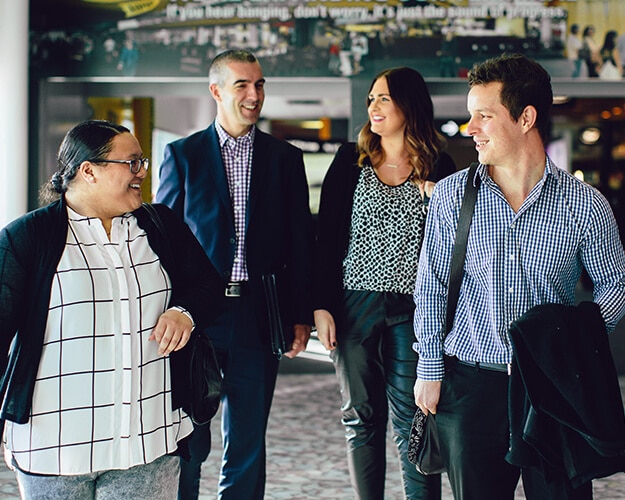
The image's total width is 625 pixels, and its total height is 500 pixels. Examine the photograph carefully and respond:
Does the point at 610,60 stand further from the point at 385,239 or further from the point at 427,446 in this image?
the point at 427,446

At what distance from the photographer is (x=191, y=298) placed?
108 inches

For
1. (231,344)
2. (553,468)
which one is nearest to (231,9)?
(231,344)

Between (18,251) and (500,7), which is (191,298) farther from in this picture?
(500,7)

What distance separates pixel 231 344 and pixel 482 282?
1.25m

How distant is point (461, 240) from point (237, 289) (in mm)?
1159

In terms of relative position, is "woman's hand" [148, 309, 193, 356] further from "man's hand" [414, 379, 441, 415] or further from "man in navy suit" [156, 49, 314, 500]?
"man in navy suit" [156, 49, 314, 500]

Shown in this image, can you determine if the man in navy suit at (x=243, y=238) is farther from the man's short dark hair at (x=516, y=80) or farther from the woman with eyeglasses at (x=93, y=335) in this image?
the man's short dark hair at (x=516, y=80)

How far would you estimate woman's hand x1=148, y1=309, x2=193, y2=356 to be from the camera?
2590 millimetres

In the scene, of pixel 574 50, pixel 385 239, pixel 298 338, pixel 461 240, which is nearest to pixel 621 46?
pixel 574 50

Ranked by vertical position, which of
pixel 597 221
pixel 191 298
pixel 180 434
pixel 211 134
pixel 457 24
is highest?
pixel 457 24

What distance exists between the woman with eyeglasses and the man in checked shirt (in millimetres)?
827

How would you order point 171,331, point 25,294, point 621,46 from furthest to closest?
point 621,46, point 171,331, point 25,294

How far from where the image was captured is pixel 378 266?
3.57m

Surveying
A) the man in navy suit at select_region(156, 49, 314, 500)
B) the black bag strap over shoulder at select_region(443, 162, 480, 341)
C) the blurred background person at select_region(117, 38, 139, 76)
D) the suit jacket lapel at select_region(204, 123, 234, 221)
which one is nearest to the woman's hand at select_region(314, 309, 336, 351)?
the man in navy suit at select_region(156, 49, 314, 500)
